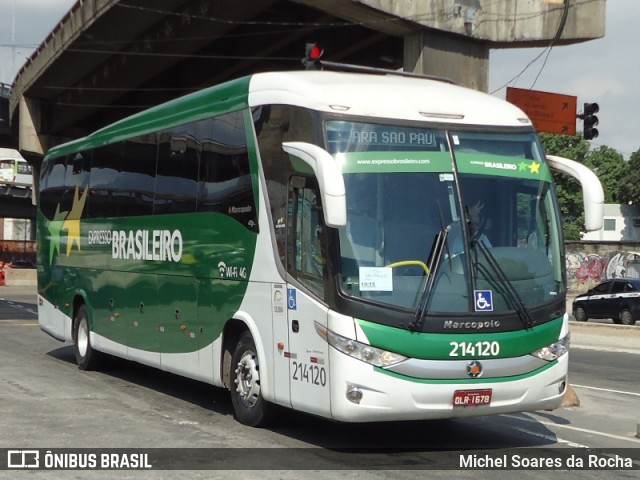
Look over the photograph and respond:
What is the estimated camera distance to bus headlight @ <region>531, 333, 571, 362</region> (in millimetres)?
9688

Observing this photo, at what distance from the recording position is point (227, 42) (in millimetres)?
35500

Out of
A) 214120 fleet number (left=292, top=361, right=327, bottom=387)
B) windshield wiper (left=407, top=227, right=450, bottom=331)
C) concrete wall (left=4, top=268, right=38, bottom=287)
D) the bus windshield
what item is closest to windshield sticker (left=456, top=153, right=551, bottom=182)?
the bus windshield

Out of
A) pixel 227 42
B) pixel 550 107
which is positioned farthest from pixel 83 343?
pixel 227 42

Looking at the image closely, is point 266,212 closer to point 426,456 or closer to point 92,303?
point 426,456

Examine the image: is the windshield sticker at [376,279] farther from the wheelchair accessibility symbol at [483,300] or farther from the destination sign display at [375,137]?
the destination sign display at [375,137]

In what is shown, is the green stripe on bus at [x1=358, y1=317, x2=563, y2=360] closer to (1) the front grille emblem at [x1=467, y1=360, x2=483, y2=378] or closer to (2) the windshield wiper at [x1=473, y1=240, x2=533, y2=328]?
(1) the front grille emblem at [x1=467, y1=360, x2=483, y2=378]

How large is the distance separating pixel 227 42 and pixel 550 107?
13671 mm

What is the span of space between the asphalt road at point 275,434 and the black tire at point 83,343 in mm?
1189

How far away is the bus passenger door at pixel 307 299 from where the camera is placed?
9.40 m

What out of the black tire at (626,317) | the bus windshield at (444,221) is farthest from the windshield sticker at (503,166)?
the black tire at (626,317)

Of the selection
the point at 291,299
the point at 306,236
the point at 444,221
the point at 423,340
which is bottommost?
the point at 423,340

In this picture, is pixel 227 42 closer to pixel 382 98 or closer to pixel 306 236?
pixel 382 98

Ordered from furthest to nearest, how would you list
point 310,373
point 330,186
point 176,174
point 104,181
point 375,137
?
1. point 104,181
2. point 176,174
3. point 375,137
4. point 310,373
5. point 330,186

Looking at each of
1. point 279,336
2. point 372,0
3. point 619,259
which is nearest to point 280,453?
point 279,336
